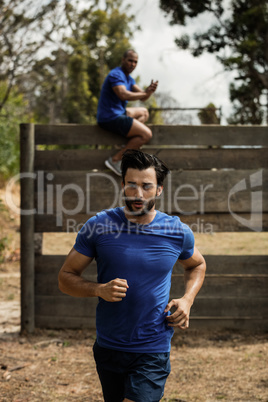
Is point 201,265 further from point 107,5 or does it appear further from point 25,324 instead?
point 107,5

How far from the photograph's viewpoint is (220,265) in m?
5.95

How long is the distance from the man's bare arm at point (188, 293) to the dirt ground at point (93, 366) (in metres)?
1.95

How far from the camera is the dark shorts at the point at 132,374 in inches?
Result: 96.7

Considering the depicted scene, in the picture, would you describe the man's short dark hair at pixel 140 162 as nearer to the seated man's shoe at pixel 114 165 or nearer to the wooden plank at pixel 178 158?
the seated man's shoe at pixel 114 165

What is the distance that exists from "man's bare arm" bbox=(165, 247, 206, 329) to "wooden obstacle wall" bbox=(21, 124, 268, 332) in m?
3.15

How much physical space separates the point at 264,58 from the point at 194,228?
1753 cm

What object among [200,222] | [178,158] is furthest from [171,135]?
[200,222]

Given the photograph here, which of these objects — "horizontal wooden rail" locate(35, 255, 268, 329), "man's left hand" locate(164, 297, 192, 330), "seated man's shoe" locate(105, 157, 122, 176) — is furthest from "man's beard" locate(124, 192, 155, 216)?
"horizontal wooden rail" locate(35, 255, 268, 329)

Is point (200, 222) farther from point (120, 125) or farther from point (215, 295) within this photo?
point (120, 125)

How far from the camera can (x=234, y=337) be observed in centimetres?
593

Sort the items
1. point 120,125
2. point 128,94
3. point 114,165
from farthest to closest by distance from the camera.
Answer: point 114,165, point 120,125, point 128,94

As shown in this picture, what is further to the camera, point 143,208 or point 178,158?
point 178,158

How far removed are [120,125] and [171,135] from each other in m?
0.64

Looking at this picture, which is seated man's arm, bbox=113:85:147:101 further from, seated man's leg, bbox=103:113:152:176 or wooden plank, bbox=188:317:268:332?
wooden plank, bbox=188:317:268:332
